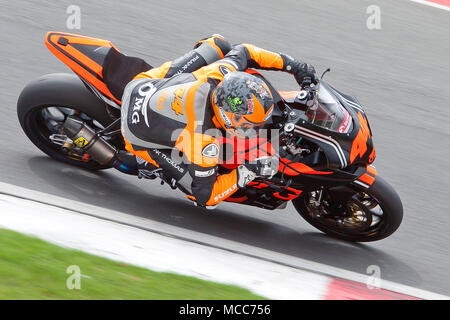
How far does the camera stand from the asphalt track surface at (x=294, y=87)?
18.5ft

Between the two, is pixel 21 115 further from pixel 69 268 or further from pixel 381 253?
pixel 381 253

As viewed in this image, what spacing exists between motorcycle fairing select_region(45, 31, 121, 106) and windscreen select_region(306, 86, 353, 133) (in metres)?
1.55

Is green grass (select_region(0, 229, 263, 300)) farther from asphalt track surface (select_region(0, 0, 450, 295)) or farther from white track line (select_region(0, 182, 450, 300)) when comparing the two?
asphalt track surface (select_region(0, 0, 450, 295))

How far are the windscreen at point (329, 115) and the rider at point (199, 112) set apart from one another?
0.37 metres

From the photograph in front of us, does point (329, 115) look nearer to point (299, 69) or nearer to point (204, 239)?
point (299, 69)

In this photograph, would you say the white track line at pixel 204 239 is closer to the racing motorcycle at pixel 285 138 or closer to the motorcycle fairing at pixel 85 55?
the racing motorcycle at pixel 285 138

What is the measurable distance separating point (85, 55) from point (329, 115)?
200 centimetres

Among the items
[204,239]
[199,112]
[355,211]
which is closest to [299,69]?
[199,112]

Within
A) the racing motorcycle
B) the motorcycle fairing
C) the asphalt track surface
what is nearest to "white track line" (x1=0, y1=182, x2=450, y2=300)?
the asphalt track surface

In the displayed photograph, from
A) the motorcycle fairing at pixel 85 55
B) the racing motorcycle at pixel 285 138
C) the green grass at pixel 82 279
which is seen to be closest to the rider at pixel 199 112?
the racing motorcycle at pixel 285 138

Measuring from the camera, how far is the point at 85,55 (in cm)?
539

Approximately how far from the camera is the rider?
453 cm

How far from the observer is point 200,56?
211 inches
